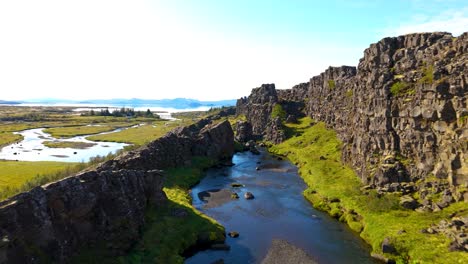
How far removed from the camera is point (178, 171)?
418ft

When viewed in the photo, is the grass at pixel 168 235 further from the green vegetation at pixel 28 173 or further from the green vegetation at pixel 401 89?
the green vegetation at pixel 401 89

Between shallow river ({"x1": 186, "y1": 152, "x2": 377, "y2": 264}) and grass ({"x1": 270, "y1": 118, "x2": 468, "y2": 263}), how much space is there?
293 cm

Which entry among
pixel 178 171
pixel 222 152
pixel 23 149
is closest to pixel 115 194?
pixel 178 171

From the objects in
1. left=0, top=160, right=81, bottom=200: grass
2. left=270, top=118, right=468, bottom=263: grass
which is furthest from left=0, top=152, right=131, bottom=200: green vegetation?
left=270, top=118, right=468, bottom=263: grass

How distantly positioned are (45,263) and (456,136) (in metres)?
79.2

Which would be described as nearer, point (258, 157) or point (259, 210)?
point (259, 210)

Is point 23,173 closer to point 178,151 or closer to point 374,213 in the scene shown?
point 178,151

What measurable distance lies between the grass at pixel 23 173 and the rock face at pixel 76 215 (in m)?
44.1

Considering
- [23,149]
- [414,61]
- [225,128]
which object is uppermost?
[414,61]

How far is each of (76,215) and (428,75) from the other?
286ft

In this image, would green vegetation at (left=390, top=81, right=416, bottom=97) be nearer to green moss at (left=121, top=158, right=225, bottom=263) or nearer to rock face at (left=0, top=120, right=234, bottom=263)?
green moss at (left=121, top=158, right=225, bottom=263)

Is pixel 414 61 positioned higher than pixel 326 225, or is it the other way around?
pixel 414 61

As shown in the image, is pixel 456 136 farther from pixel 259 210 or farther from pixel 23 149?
pixel 23 149

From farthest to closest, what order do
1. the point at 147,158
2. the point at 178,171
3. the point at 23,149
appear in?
the point at 23,149
the point at 178,171
the point at 147,158
